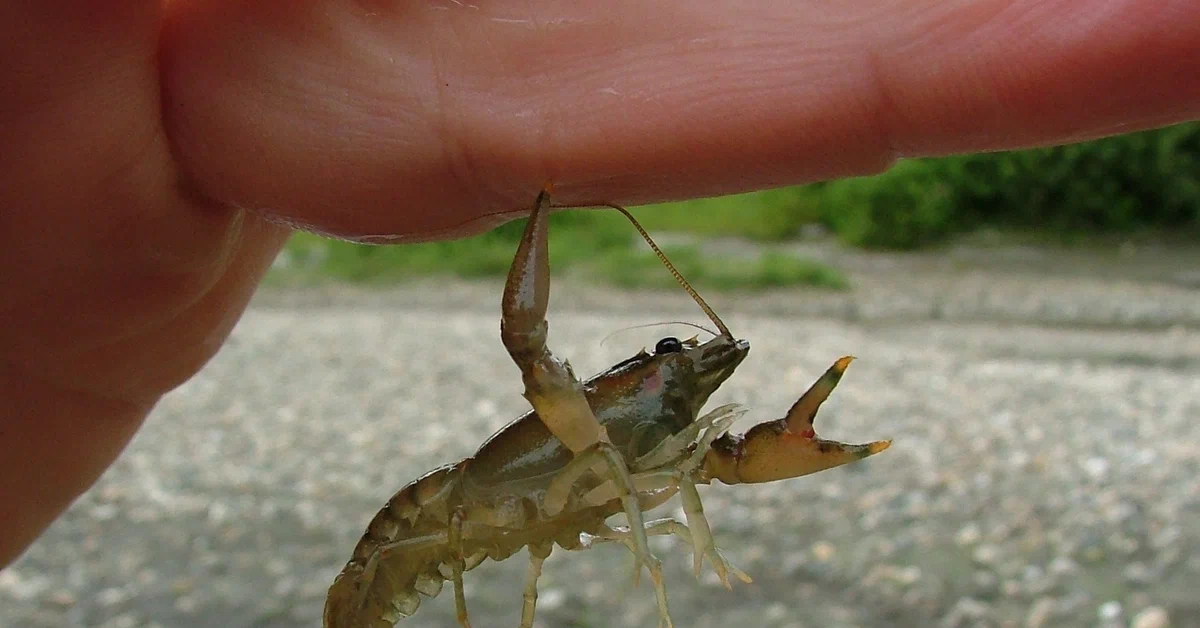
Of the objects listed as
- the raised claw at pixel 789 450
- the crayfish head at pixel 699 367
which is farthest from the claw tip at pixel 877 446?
the crayfish head at pixel 699 367

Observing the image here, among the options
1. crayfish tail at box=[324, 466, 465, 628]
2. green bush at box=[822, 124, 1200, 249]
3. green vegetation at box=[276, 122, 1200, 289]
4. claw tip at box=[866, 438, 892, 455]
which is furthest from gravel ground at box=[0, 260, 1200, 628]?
claw tip at box=[866, 438, 892, 455]

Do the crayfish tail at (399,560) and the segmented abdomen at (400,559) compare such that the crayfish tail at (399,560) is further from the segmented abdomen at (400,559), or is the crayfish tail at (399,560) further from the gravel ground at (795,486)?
the gravel ground at (795,486)

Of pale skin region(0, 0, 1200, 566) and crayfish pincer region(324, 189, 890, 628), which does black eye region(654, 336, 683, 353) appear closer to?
crayfish pincer region(324, 189, 890, 628)

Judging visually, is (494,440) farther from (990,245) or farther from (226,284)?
(990,245)

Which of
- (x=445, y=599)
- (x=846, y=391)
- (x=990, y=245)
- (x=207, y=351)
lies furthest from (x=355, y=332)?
(x=207, y=351)

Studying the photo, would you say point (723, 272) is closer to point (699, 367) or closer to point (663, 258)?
point (699, 367)

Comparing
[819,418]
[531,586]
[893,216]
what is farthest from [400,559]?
[893,216]

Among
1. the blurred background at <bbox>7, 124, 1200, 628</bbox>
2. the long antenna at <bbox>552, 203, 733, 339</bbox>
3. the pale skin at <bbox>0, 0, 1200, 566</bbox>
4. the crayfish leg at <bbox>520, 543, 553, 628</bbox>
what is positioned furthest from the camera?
the blurred background at <bbox>7, 124, 1200, 628</bbox>
